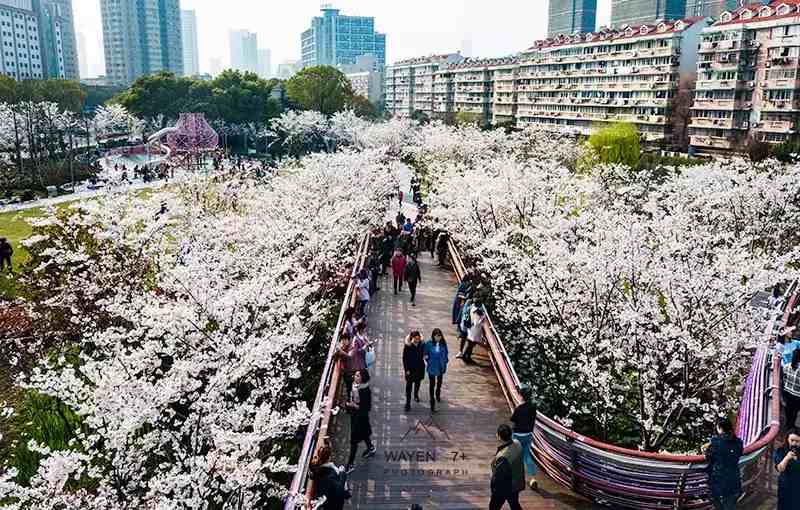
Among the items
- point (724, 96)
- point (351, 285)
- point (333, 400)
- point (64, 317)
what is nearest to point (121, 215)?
point (64, 317)

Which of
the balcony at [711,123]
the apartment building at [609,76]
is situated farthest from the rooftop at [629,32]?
the balcony at [711,123]

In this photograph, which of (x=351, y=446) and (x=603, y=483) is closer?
(x=603, y=483)

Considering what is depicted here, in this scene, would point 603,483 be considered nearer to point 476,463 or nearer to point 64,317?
point 476,463

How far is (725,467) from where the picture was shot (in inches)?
303

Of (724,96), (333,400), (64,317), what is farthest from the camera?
(724,96)

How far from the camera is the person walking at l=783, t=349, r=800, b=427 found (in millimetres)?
11484

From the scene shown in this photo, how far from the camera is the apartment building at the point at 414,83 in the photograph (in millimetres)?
129125

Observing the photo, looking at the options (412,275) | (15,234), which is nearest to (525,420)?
(412,275)

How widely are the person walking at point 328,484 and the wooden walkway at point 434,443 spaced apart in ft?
4.91

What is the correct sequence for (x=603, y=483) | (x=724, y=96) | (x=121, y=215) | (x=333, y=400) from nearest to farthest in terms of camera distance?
(x=603, y=483) < (x=333, y=400) < (x=121, y=215) < (x=724, y=96)

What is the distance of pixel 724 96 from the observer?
58.9 m

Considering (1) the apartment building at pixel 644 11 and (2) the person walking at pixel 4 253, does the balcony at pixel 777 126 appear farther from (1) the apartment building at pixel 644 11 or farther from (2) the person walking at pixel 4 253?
(1) the apartment building at pixel 644 11

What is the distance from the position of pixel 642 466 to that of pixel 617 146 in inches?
1660

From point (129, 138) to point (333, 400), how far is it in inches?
3185
